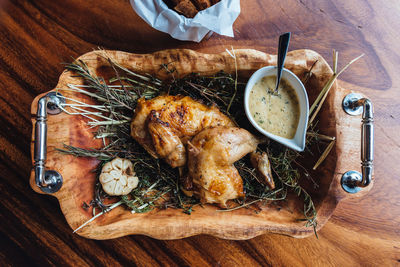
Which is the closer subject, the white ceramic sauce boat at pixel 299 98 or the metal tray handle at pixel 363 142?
the metal tray handle at pixel 363 142

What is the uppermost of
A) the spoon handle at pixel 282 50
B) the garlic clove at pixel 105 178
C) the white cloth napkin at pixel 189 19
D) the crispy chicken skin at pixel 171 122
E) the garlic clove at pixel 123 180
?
the white cloth napkin at pixel 189 19

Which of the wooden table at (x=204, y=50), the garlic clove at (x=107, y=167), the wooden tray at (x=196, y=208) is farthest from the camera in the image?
the wooden table at (x=204, y=50)

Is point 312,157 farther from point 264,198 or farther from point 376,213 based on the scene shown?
point 376,213

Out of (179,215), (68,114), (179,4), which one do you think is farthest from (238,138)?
(68,114)

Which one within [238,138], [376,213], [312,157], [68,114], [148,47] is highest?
[148,47]

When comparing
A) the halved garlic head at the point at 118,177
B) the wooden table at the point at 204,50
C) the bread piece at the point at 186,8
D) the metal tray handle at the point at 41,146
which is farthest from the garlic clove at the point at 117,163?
the bread piece at the point at 186,8

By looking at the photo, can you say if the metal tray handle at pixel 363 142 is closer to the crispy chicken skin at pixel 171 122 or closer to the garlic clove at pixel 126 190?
the crispy chicken skin at pixel 171 122
